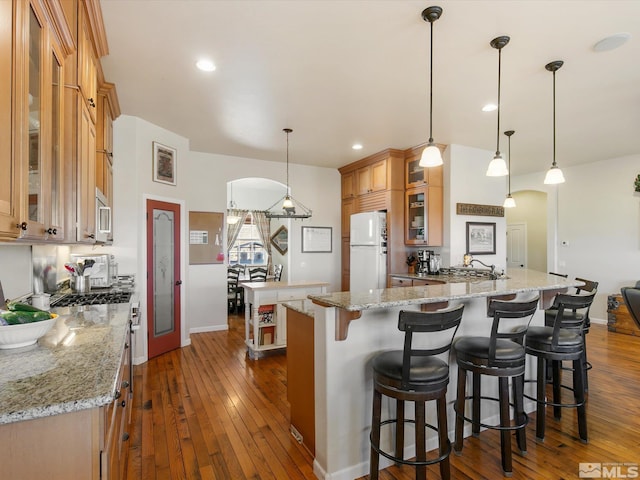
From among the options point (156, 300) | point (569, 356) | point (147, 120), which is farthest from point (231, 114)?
point (569, 356)

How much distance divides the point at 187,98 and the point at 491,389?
12.6 feet

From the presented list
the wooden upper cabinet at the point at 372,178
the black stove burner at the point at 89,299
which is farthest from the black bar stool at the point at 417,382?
the wooden upper cabinet at the point at 372,178

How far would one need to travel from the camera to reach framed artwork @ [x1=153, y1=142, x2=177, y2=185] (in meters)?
4.26

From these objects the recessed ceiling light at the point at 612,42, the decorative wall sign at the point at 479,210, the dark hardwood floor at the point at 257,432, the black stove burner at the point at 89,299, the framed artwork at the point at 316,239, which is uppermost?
the recessed ceiling light at the point at 612,42

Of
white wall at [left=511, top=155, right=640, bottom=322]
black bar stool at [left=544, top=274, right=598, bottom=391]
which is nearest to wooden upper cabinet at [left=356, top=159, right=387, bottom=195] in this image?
black bar stool at [left=544, top=274, right=598, bottom=391]

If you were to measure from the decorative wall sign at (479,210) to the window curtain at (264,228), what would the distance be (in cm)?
Result: 490

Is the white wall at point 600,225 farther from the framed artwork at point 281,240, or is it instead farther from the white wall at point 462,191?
the framed artwork at point 281,240

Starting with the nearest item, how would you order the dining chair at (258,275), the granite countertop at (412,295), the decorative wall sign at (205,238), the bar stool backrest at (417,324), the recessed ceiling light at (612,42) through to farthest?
the bar stool backrest at (417,324) → the granite countertop at (412,295) → the recessed ceiling light at (612,42) → the decorative wall sign at (205,238) → the dining chair at (258,275)

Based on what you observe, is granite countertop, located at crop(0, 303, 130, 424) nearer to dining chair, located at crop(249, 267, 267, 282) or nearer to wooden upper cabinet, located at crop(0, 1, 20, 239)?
wooden upper cabinet, located at crop(0, 1, 20, 239)

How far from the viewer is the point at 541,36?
2430 millimetres

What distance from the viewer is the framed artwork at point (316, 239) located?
6.25m

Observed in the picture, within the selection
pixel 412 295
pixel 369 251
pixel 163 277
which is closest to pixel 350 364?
pixel 412 295

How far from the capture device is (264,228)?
8555mm

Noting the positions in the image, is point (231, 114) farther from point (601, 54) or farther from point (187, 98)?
point (601, 54)
